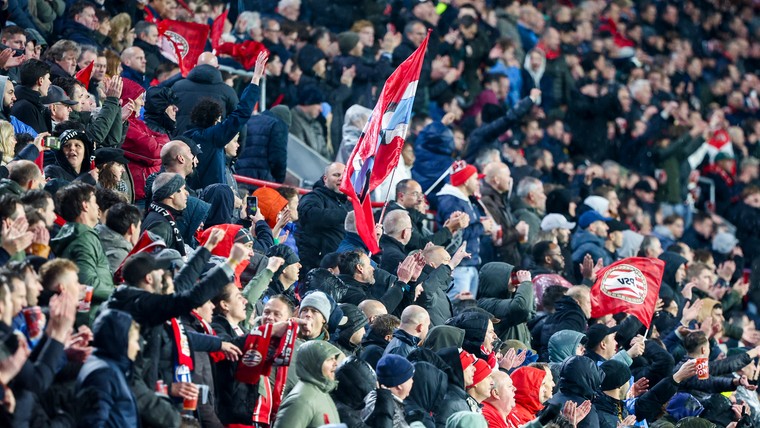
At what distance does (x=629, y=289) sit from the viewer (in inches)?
539

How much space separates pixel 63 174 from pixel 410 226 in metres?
3.53

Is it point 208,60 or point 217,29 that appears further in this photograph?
point 217,29

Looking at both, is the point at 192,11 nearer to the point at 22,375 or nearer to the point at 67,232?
the point at 67,232

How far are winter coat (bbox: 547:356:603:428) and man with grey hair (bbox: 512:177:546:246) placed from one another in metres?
5.03

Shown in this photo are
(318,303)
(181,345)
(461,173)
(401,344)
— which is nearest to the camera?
(181,345)

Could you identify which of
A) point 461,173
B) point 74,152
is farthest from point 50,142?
point 461,173

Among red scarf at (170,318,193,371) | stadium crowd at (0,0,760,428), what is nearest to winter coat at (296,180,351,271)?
stadium crowd at (0,0,760,428)

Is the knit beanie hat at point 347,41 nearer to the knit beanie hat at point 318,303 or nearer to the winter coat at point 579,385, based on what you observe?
the winter coat at point 579,385

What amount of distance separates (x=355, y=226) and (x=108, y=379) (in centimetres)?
517

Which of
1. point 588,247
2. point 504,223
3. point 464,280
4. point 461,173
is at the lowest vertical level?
point 588,247

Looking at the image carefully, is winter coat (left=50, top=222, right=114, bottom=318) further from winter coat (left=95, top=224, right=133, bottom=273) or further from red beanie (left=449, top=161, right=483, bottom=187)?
red beanie (left=449, top=161, right=483, bottom=187)

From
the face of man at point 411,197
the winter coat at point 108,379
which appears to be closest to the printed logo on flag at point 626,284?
the face of man at point 411,197

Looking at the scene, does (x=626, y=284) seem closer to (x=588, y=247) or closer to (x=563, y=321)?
(x=563, y=321)

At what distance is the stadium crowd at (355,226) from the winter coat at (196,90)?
0.08 ft
